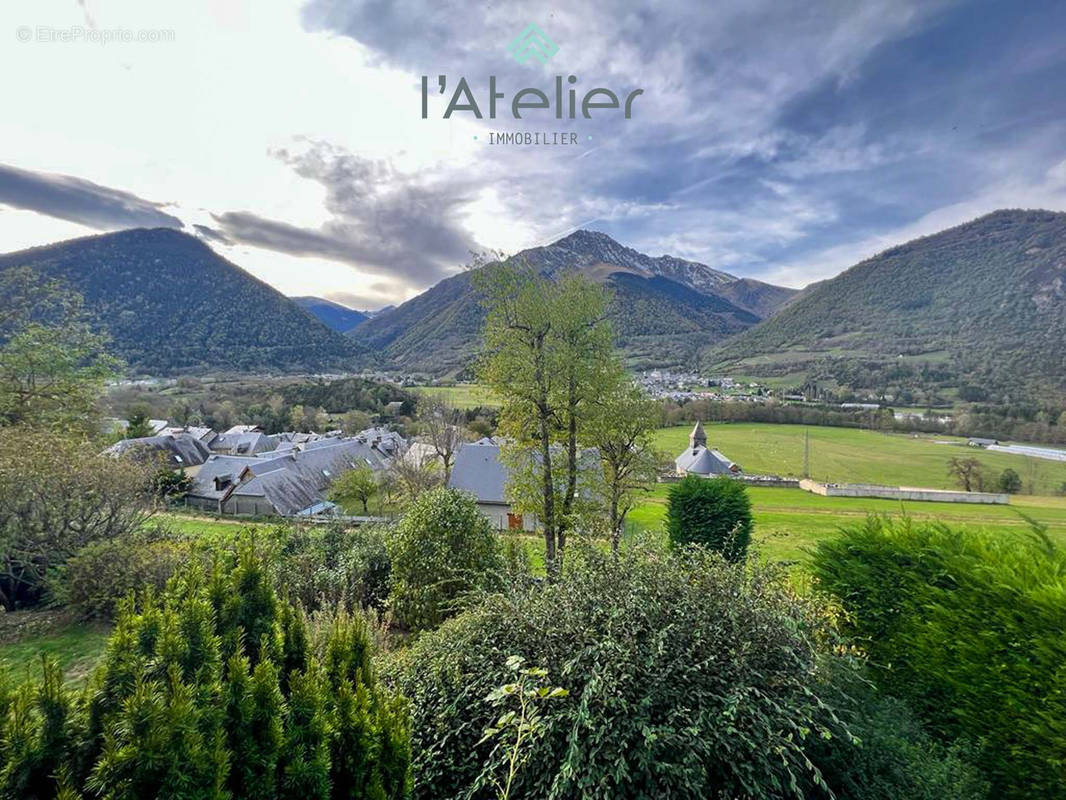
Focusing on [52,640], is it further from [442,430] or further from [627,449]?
[442,430]

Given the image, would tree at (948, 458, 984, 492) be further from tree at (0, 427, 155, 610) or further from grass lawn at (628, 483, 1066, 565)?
tree at (0, 427, 155, 610)

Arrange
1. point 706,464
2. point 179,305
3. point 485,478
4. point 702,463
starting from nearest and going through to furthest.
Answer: point 485,478 → point 702,463 → point 706,464 → point 179,305

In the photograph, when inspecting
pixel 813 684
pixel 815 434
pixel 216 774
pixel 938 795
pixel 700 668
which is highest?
pixel 216 774

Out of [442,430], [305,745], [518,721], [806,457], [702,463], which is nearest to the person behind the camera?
[305,745]

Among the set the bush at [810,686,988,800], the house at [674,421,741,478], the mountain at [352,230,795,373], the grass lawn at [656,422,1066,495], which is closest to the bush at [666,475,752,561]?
the bush at [810,686,988,800]

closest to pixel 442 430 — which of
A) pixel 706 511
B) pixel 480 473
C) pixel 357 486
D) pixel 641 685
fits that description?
pixel 480 473

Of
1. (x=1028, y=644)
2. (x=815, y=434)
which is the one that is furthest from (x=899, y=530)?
(x=815, y=434)

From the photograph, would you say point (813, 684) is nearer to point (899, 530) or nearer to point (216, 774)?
point (899, 530)
